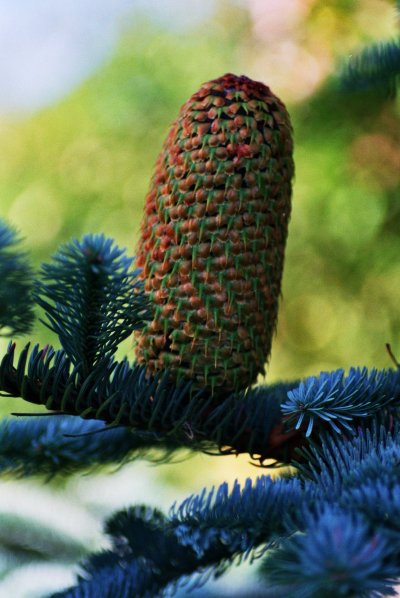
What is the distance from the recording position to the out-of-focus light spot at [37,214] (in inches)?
36.9

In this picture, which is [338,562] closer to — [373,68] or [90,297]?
[90,297]

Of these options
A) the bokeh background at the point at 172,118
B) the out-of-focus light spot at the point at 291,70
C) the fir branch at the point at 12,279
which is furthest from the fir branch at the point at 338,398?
the out-of-focus light spot at the point at 291,70

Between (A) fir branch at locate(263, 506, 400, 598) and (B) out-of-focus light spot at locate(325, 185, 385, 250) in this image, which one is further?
(B) out-of-focus light spot at locate(325, 185, 385, 250)

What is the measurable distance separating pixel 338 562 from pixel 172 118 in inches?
31.9

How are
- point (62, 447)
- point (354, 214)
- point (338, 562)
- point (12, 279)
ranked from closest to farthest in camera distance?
point (338, 562) < point (12, 279) < point (62, 447) < point (354, 214)

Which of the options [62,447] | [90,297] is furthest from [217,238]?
[62,447]

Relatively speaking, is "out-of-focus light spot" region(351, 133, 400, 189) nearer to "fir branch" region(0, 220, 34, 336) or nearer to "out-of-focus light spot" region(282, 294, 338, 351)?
"out-of-focus light spot" region(282, 294, 338, 351)

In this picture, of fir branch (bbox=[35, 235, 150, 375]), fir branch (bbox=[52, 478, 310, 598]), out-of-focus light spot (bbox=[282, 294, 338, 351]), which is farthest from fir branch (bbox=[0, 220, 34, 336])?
out-of-focus light spot (bbox=[282, 294, 338, 351])

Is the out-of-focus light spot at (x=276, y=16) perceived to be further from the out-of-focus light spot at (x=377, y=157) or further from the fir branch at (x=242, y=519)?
the fir branch at (x=242, y=519)

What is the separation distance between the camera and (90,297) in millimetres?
317

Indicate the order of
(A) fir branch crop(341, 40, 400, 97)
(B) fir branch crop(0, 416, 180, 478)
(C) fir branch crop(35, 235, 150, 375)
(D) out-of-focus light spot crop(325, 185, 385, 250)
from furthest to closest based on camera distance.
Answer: (D) out-of-focus light spot crop(325, 185, 385, 250) → (A) fir branch crop(341, 40, 400, 97) → (B) fir branch crop(0, 416, 180, 478) → (C) fir branch crop(35, 235, 150, 375)

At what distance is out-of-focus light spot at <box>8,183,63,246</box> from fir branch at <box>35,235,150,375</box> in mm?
631

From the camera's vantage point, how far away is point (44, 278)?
0.31 m

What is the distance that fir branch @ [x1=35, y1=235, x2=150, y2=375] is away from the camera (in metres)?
0.31
